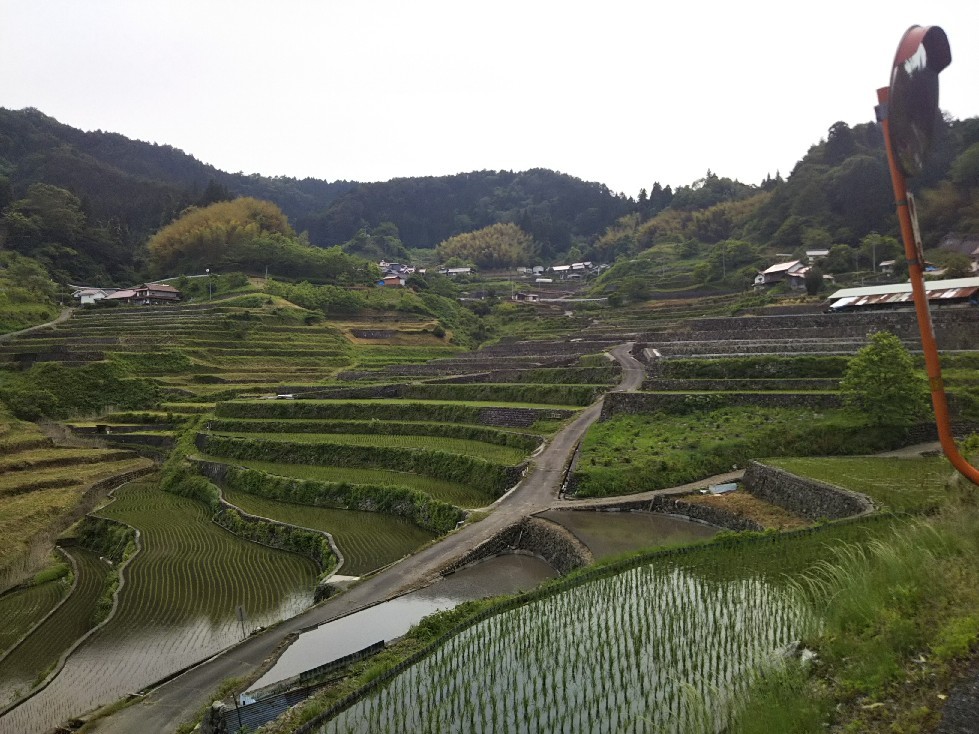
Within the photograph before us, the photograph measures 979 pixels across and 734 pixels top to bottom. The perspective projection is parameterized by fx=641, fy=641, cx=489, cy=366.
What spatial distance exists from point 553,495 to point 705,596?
9.04 meters

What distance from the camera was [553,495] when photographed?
19828 millimetres

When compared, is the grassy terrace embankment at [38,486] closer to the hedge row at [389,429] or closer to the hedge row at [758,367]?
the hedge row at [389,429]

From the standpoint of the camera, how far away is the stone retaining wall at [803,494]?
14.9 meters

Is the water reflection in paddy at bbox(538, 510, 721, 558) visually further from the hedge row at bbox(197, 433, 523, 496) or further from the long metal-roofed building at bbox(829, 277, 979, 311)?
the long metal-roofed building at bbox(829, 277, 979, 311)

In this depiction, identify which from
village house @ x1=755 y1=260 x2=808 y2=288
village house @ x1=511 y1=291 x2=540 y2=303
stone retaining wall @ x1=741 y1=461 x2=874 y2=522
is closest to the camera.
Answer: stone retaining wall @ x1=741 y1=461 x2=874 y2=522

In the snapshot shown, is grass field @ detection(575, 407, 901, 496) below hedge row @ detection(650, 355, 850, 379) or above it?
below

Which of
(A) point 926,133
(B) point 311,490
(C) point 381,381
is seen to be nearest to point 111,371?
(C) point 381,381

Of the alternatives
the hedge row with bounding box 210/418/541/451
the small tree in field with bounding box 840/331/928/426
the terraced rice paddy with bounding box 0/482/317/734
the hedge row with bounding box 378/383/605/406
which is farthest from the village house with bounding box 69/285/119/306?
the small tree in field with bounding box 840/331/928/426

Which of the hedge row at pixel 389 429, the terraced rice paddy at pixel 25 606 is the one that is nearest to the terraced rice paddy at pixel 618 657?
the terraced rice paddy at pixel 25 606

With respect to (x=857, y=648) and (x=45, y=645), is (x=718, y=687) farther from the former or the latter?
(x=45, y=645)

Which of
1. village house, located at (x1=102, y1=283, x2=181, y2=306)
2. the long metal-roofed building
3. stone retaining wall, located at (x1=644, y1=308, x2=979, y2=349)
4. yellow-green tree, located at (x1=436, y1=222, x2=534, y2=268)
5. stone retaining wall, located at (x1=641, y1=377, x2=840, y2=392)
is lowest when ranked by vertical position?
stone retaining wall, located at (x1=641, y1=377, x2=840, y2=392)

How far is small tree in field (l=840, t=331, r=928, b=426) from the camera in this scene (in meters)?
20.6

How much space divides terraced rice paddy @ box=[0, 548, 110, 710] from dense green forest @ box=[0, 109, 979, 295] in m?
19.5

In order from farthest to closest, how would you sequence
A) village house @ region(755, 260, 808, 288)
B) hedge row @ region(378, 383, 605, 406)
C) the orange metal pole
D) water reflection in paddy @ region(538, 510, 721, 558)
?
village house @ region(755, 260, 808, 288)
hedge row @ region(378, 383, 605, 406)
water reflection in paddy @ region(538, 510, 721, 558)
the orange metal pole
